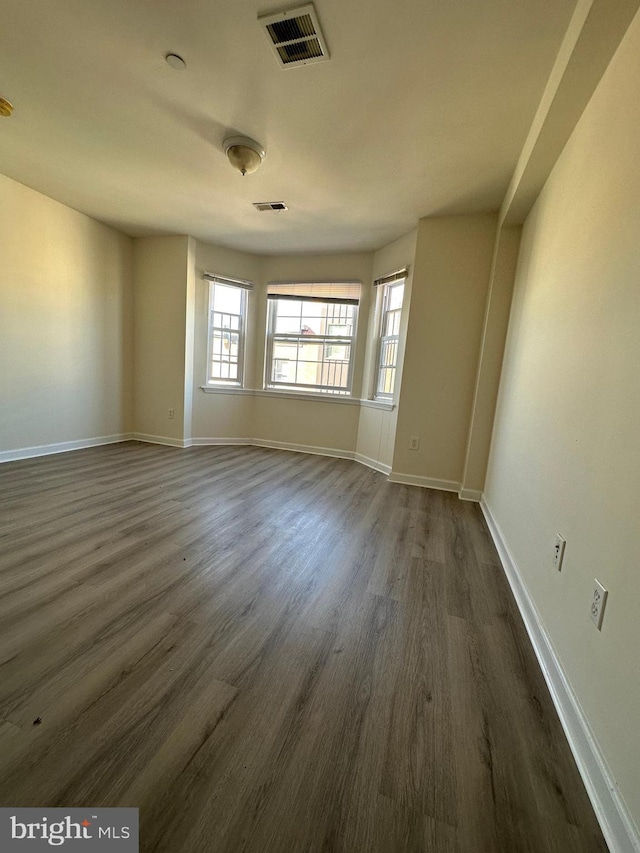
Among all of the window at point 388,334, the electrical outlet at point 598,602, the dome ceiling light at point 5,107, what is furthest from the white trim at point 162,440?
the electrical outlet at point 598,602

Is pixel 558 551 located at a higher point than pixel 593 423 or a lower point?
lower

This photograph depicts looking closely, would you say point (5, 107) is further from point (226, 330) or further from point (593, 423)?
point (593, 423)

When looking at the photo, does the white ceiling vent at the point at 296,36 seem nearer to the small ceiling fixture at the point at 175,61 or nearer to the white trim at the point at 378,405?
the small ceiling fixture at the point at 175,61

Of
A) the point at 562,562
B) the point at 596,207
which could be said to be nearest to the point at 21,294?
the point at 596,207

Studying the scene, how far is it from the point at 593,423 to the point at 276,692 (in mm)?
1350

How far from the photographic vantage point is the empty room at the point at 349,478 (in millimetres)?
796

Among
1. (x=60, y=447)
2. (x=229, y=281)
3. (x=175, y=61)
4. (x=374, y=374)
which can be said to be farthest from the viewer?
(x=229, y=281)

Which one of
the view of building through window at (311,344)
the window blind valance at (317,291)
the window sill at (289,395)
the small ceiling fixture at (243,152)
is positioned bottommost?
the window sill at (289,395)

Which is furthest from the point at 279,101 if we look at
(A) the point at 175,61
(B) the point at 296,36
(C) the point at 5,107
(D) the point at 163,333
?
(D) the point at 163,333

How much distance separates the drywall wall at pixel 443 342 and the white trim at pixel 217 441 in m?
2.25

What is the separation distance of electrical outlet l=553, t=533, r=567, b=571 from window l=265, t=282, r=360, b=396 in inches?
120

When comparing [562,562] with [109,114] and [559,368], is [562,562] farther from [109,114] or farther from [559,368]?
[109,114]

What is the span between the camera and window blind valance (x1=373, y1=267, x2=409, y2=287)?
325 centimetres

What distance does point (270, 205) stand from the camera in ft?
9.41
